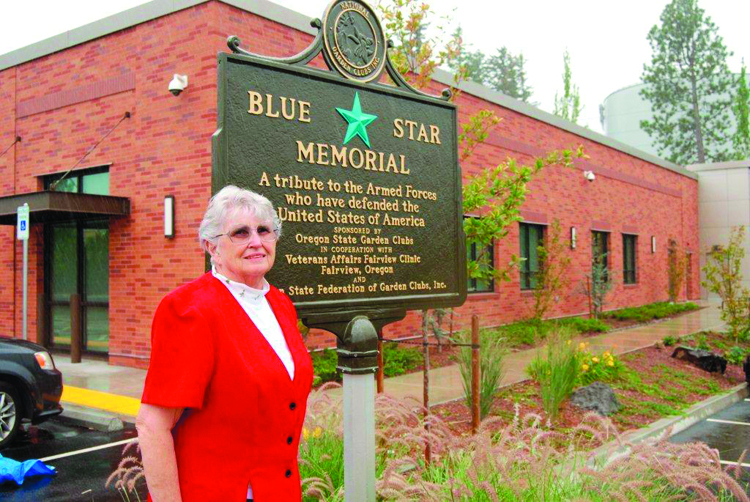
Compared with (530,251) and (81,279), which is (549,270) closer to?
(530,251)

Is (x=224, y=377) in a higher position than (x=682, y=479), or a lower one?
higher

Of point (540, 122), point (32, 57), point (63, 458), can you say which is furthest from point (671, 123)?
point (63, 458)


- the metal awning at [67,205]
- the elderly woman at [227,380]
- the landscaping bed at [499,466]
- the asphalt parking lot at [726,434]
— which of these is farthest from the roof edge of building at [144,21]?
the asphalt parking lot at [726,434]

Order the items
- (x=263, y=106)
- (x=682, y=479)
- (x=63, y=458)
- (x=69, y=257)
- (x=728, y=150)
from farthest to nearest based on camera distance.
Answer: (x=728, y=150), (x=69, y=257), (x=63, y=458), (x=682, y=479), (x=263, y=106)

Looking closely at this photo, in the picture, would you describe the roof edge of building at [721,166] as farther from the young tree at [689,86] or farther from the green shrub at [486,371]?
the green shrub at [486,371]

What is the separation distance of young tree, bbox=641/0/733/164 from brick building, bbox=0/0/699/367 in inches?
1347

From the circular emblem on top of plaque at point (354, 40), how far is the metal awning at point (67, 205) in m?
8.99

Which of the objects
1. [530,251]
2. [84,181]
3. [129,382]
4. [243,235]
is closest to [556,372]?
[243,235]

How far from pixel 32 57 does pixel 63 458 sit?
9.86 meters

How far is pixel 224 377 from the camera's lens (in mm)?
2160

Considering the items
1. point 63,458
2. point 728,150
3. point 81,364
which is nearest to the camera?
point 63,458

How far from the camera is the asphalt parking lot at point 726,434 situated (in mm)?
6941

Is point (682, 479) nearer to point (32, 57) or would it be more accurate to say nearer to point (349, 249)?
point (349, 249)

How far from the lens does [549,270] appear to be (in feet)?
60.2
